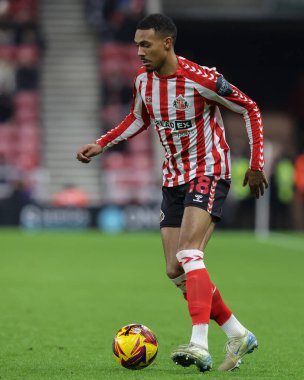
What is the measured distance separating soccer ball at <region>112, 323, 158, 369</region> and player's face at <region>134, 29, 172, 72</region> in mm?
1569

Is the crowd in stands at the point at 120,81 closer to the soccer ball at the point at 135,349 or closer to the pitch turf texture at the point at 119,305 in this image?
the pitch turf texture at the point at 119,305

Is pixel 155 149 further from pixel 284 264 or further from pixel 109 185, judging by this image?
pixel 284 264

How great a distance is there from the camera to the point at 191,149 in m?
6.84

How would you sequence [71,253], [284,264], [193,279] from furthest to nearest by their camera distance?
1. [71,253]
2. [284,264]
3. [193,279]

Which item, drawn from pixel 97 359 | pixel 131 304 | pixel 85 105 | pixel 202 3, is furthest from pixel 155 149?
pixel 97 359

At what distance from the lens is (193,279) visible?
6.54m

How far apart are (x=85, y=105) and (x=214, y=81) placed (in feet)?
72.1

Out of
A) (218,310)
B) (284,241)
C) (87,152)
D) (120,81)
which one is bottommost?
(284,241)

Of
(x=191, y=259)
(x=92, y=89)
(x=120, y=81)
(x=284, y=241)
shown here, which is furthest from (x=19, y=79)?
(x=191, y=259)

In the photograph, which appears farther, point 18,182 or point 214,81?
point 18,182

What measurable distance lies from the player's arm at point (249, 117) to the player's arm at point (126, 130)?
0.55 m

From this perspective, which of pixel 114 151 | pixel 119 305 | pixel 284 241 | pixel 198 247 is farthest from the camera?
pixel 114 151

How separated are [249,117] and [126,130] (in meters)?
0.87

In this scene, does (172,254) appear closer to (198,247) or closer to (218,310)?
(198,247)
